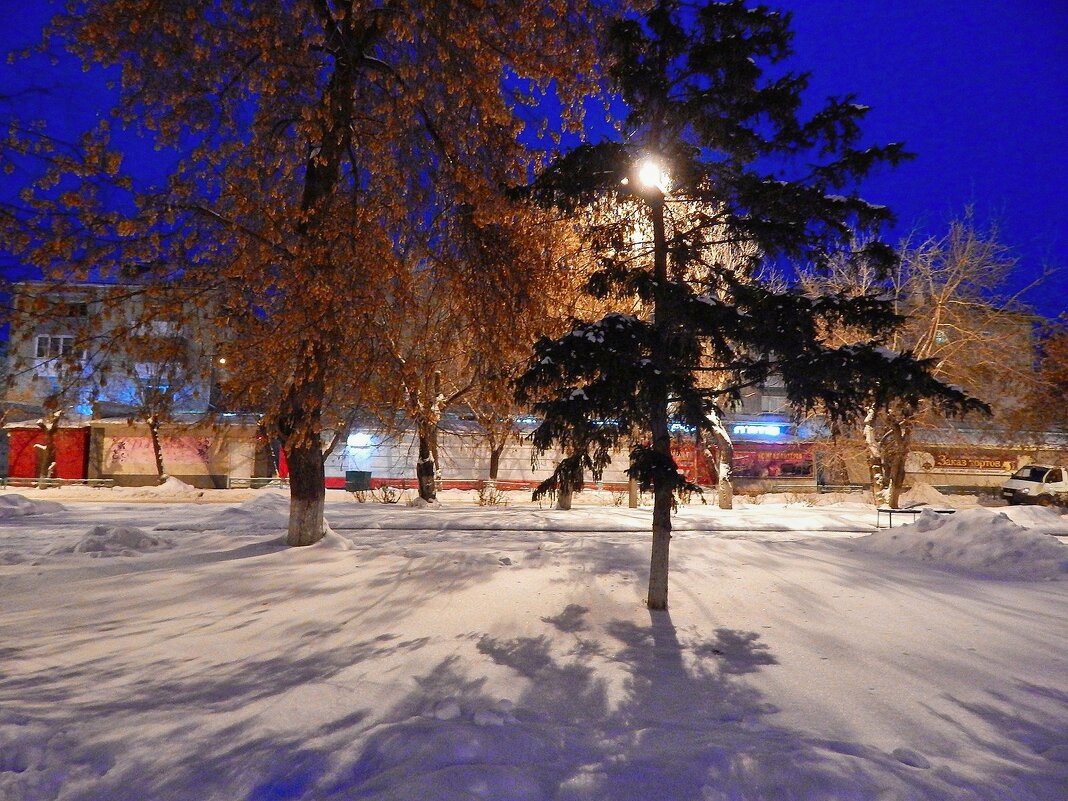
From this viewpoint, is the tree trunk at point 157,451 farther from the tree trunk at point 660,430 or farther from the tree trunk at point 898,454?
the tree trunk at point 898,454

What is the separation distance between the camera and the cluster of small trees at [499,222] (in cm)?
641

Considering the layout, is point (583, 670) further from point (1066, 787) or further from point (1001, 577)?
point (1001, 577)

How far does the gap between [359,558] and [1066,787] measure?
894 cm

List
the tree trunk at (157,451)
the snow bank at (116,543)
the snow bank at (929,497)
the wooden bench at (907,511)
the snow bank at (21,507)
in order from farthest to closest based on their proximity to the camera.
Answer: the tree trunk at (157,451)
the snow bank at (929,497)
the snow bank at (21,507)
the wooden bench at (907,511)
the snow bank at (116,543)

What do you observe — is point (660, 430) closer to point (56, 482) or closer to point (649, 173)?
point (649, 173)

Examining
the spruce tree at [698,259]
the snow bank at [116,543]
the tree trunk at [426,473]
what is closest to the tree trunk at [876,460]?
the tree trunk at [426,473]

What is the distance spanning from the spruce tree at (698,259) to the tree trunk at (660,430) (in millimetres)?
22

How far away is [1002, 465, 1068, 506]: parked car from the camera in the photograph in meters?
24.2

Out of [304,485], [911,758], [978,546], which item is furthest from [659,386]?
[978,546]

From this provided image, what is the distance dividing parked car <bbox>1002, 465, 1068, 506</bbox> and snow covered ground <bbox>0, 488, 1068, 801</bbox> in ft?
56.9

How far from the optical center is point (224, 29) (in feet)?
27.2

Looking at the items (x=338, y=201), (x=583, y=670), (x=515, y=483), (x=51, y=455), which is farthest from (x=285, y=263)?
(x=51, y=455)

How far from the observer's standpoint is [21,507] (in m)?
18.1

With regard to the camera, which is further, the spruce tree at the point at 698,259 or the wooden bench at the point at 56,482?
the wooden bench at the point at 56,482
